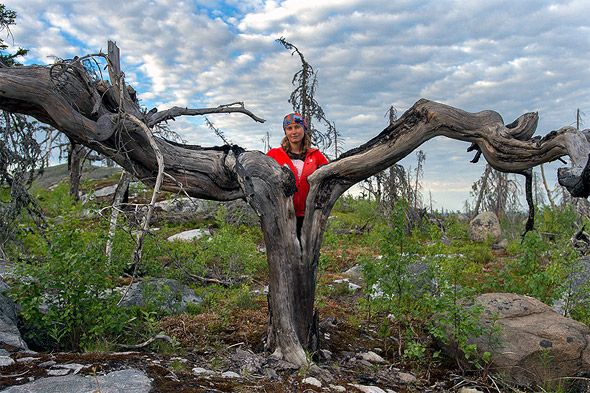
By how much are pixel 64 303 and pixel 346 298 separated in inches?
224

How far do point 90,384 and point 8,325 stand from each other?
180 cm

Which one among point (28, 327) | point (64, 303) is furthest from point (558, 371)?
point (28, 327)

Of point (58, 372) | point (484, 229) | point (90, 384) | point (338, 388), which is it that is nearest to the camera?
point (90, 384)

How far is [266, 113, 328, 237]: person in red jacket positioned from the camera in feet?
20.9

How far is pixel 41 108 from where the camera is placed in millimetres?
5441

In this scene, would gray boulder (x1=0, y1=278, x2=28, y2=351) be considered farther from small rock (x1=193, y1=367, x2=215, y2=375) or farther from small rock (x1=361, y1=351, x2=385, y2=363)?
small rock (x1=361, y1=351, x2=385, y2=363)

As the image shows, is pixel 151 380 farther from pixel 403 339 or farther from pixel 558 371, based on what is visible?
pixel 558 371

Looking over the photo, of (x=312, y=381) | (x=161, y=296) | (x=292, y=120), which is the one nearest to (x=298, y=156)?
(x=292, y=120)

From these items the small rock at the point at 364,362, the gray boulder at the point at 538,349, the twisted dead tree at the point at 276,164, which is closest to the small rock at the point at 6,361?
the twisted dead tree at the point at 276,164

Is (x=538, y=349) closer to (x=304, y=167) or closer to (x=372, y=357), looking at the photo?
(x=372, y=357)

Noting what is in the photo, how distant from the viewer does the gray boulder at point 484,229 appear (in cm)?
2009

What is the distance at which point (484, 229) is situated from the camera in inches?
798

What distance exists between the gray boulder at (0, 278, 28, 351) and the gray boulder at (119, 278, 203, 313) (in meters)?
1.39

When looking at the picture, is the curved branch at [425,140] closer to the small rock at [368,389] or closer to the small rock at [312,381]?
the small rock at [312,381]
